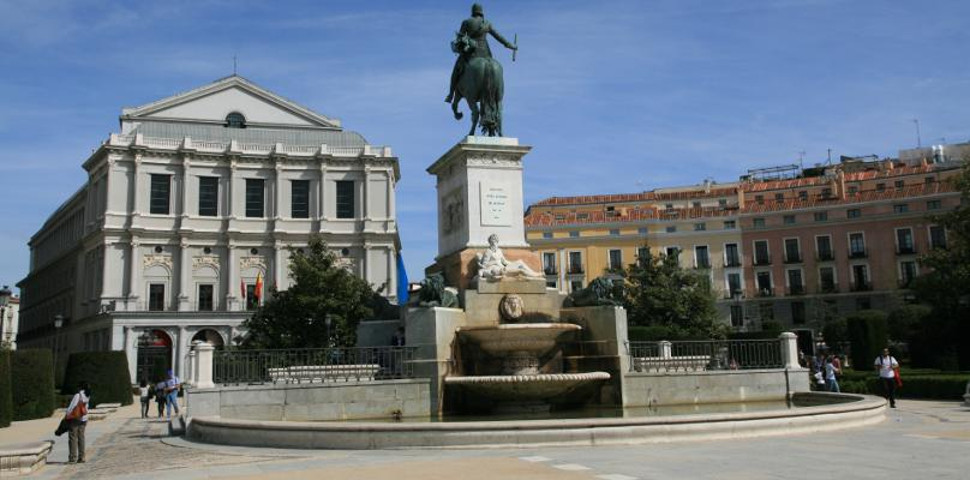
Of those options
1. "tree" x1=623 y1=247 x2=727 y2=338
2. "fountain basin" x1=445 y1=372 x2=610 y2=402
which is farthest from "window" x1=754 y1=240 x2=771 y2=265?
"fountain basin" x1=445 y1=372 x2=610 y2=402

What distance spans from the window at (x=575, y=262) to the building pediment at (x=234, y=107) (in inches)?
1021

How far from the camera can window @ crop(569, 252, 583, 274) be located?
247 ft

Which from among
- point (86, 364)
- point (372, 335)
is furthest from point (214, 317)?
point (372, 335)

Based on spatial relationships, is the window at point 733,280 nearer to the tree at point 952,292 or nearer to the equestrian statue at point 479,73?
the tree at point 952,292

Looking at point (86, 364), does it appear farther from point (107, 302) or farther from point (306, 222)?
point (306, 222)

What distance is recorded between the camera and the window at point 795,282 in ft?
233

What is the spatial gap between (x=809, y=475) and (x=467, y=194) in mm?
10154

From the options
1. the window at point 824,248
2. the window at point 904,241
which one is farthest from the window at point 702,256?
the window at point 904,241

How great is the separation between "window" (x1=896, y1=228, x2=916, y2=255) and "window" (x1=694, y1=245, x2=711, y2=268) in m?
14.9

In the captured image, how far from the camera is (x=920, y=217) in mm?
67375

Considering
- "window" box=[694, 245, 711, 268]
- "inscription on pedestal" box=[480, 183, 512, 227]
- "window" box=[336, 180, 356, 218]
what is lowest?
"inscription on pedestal" box=[480, 183, 512, 227]

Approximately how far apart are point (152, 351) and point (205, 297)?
6.67 m

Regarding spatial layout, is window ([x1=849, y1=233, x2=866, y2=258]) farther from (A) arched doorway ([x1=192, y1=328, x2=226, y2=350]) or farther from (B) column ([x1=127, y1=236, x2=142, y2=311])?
(B) column ([x1=127, y1=236, x2=142, y2=311])

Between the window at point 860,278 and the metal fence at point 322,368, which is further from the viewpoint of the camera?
the window at point 860,278
